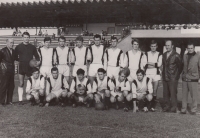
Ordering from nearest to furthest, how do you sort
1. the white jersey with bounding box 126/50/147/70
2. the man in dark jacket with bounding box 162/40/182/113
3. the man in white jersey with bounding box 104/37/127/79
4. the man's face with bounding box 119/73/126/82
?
1. the man in dark jacket with bounding box 162/40/182/113
2. the man's face with bounding box 119/73/126/82
3. the white jersey with bounding box 126/50/147/70
4. the man in white jersey with bounding box 104/37/127/79

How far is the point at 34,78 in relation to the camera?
750 centimetres

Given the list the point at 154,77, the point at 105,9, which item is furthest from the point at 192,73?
the point at 105,9

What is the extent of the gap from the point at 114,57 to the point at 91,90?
43.7 inches

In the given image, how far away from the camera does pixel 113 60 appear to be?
737cm

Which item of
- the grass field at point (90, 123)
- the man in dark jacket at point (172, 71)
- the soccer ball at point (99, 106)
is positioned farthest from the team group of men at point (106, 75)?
the grass field at point (90, 123)

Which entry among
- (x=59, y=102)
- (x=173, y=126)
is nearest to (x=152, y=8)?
(x=59, y=102)

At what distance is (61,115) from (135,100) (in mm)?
1936

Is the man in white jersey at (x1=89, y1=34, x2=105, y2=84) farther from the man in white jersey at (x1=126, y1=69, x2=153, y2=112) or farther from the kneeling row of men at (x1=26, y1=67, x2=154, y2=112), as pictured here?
the man in white jersey at (x1=126, y1=69, x2=153, y2=112)

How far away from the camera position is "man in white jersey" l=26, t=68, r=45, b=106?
23.9 feet

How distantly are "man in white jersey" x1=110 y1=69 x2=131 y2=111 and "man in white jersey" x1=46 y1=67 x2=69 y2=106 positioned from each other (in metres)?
1.31

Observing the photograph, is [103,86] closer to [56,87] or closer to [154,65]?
[56,87]

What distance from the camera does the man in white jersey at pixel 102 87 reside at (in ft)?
23.1

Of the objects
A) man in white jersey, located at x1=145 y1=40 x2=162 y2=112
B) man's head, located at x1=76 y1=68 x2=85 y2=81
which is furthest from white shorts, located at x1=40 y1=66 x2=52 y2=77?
man in white jersey, located at x1=145 y1=40 x2=162 y2=112

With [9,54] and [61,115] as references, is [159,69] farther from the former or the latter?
[9,54]
